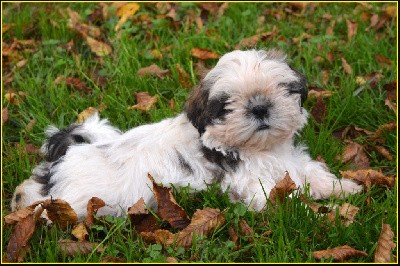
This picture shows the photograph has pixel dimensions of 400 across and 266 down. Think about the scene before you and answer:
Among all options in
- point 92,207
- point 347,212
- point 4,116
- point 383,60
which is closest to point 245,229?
point 347,212

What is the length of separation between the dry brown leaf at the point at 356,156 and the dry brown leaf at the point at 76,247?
2.13m

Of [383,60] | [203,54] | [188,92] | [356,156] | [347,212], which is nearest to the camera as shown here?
[347,212]

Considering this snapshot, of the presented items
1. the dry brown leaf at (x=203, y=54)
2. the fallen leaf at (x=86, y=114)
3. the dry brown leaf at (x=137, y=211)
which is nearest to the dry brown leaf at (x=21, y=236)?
the dry brown leaf at (x=137, y=211)

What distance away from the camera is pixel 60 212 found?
4.11 m

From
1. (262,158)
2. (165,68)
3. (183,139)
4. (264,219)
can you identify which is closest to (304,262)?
(264,219)

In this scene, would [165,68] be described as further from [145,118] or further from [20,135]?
[20,135]

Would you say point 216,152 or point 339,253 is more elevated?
point 216,152

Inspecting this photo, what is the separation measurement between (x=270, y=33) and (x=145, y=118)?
197 cm

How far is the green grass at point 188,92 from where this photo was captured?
385 cm

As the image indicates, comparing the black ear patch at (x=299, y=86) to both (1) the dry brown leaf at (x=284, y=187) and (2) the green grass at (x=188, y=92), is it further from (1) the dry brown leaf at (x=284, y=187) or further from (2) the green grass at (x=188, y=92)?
(2) the green grass at (x=188, y=92)

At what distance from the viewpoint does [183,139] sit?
4.25 m

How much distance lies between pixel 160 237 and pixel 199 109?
883 mm

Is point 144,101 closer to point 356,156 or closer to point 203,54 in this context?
point 203,54

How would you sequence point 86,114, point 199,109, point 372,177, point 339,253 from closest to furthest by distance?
point 339,253 → point 199,109 → point 372,177 → point 86,114
